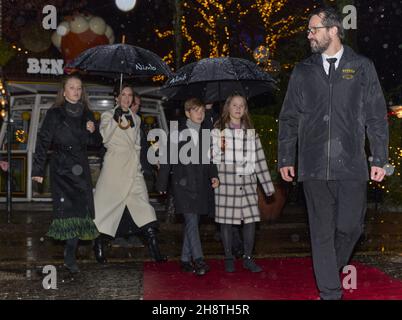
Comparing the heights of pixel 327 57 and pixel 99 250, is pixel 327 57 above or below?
above

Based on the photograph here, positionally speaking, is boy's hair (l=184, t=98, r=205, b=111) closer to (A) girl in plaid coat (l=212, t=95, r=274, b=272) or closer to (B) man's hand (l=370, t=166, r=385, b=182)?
(A) girl in plaid coat (l=212, t=95, r=274, b=272)

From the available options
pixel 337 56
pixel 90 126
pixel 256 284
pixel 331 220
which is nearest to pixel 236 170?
pixel 256 284

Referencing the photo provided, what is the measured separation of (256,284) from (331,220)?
146cm

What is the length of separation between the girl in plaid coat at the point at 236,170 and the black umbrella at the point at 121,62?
1359 millimetres

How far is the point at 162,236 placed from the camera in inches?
457

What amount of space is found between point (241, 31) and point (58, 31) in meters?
10.9

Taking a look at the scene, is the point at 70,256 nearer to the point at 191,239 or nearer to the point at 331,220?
the point at 191,239

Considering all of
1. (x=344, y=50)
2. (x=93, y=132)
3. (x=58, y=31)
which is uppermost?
(x=58, y=31)

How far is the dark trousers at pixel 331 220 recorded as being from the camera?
6195 mm

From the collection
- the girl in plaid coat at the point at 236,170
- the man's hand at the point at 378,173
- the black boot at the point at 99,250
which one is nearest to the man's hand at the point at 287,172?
the man's hand at the point at 378,173

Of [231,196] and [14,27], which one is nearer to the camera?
[231,196]

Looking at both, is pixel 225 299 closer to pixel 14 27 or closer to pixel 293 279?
pixel 293 279

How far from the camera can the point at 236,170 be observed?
833 cm
